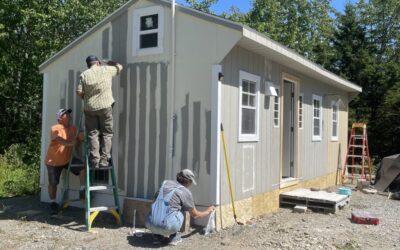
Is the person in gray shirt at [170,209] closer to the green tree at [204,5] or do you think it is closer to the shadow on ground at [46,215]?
the shadow on ground at [46,215]

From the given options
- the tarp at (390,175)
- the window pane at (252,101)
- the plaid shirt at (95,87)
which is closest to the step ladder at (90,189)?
the plaid shirt at (95,87)

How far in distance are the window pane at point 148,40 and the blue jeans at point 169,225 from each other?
115 inches

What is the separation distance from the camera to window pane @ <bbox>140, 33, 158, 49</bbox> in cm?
732

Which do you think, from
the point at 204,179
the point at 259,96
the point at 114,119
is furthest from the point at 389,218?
the point at 114,119

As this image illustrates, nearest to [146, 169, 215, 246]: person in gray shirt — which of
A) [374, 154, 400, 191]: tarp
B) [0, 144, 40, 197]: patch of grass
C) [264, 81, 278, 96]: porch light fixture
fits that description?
[264, 81, 278, 96]: porch light fixture

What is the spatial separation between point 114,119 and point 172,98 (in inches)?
49.7

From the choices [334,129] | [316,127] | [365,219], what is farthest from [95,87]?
[334,129]

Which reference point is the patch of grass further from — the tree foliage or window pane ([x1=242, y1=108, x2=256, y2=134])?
window pane ([x1=242, y1=108, x2=256, y2=134])

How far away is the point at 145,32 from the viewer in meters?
7.41

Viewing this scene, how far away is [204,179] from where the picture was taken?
268 inches

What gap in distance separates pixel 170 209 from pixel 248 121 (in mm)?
2637

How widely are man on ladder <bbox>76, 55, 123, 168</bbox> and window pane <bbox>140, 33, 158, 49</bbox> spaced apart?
2.09ft

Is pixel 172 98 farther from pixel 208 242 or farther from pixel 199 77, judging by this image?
pixel 208 242

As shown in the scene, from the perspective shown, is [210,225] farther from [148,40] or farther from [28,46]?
[28,46]
